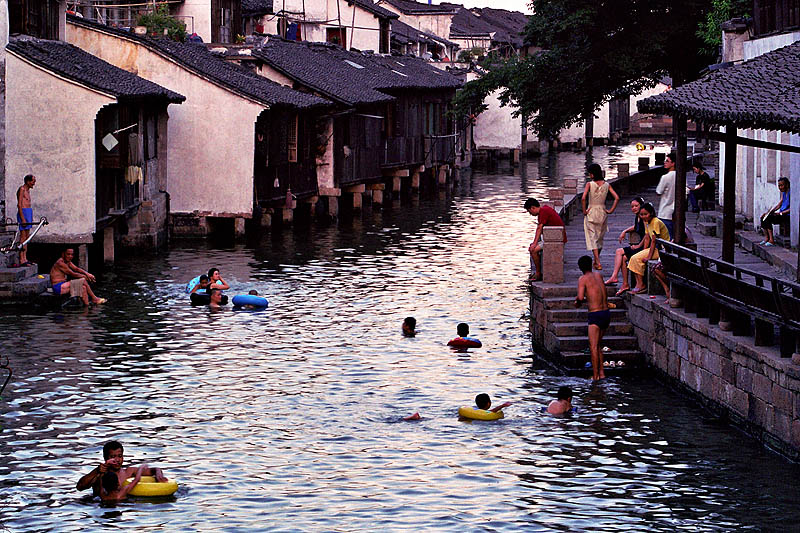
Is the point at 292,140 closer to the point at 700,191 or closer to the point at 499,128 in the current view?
the point at 700,191

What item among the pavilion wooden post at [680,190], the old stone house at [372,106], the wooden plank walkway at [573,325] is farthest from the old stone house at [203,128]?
the pavilion wooden post at [680,190]

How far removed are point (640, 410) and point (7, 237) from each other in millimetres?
16507

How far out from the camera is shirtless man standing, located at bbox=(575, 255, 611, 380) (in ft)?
73.5

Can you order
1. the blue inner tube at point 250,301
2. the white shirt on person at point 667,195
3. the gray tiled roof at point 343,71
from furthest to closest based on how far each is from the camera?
1. the gray tiled roof at point 343,71
2. the blue inner tube at point 250,301
3. the white shirt on person at point 667,195

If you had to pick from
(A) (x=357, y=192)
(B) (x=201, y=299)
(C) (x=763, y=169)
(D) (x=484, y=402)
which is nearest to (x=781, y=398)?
(D) (x=484, y=402)

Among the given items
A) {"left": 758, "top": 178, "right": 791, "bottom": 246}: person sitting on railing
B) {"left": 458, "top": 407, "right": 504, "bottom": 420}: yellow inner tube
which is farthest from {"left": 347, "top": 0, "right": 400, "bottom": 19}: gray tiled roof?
{"left": 458, "top": 407, "right": 504, "bottom": 420}: yellow inner tube

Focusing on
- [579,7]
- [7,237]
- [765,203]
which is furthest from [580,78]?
[7,237]

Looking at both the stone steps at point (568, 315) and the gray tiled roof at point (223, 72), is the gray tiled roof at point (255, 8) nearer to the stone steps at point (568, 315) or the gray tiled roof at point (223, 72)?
the gray tiled roof at point (223, 72)

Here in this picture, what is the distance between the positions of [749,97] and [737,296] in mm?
3660

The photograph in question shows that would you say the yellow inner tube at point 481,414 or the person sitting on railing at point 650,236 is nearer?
the yellow inner tube at point 481,414

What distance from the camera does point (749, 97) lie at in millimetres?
20656

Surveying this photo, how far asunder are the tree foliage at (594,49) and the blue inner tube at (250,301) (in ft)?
66.0

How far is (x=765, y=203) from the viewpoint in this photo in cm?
3136

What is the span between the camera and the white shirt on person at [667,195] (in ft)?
86.2
